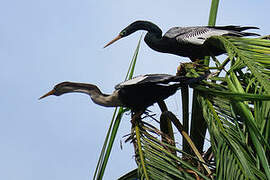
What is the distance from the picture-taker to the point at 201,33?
313cm

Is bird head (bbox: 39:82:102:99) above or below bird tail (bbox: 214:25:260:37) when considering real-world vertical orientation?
below

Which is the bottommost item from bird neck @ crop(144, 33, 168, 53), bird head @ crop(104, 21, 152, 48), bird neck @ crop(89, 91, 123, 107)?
bird neck @ crop(89, 91, 123, 107)

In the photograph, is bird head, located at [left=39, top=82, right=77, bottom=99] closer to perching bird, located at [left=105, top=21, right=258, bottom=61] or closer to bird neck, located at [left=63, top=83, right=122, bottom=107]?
bird neck, located at [left=63, top=83, right=122, bottom=107]

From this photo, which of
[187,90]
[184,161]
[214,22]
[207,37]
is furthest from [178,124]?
[214,22]

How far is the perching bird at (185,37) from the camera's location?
123 inches

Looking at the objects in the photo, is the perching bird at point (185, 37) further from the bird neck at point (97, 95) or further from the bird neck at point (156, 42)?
the bird neck at point (97, 95)

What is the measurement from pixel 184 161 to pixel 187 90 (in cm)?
58

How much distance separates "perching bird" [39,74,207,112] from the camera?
2777 millimetres

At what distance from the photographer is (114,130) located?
9.78ft

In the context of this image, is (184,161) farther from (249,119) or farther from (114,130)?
(114,130)

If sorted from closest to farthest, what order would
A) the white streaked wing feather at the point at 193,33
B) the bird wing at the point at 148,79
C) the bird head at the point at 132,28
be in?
the bird wing at the point at 148,79 → the white streaked wing feather at the point at 193,33 → the bird head at the point at 132,28

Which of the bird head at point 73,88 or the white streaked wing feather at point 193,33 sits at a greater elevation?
the white streaked wing feather at point 193,33

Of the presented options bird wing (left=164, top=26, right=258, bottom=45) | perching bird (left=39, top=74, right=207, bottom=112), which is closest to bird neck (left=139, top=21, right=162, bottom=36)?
bird wing (left=164, top=26, right=258, bottom=45)

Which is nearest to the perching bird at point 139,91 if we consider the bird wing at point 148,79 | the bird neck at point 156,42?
the bird wing at point 148,79
